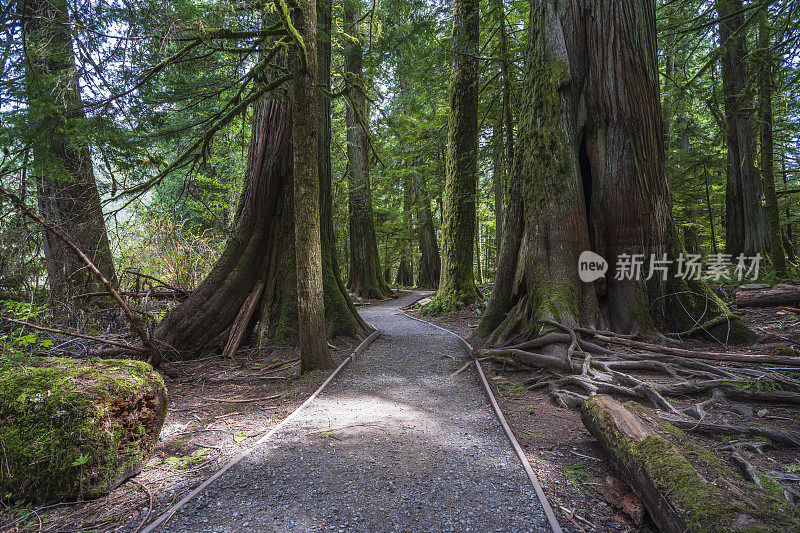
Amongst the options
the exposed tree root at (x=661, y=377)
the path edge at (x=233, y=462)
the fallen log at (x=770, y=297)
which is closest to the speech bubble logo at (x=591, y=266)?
the exposed tree root at (x=661, y=377)

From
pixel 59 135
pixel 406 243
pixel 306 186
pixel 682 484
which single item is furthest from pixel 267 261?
pixel 406 243

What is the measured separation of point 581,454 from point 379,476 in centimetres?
143

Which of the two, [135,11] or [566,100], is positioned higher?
[135,11]

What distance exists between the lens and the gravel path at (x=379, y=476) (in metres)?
1.92

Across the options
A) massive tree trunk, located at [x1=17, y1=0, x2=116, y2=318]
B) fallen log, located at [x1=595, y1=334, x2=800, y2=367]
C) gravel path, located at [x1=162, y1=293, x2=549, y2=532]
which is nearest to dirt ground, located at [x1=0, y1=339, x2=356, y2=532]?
gravel path, located at [x1=162, y1=293, x2=549, y2=532]

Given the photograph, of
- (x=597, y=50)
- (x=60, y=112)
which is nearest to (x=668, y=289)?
(x=597, y=50)

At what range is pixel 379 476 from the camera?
7.70ft

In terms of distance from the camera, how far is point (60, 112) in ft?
13.2

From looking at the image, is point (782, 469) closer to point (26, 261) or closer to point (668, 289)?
point (668, 289)

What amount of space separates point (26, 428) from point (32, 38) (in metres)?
4.67

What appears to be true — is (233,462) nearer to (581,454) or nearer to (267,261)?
(581,454)

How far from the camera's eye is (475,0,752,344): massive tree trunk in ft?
16.7

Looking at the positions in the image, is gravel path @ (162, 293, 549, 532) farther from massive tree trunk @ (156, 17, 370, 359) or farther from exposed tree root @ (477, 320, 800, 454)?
massive tree trunk @ (156, 17, 370, 359)

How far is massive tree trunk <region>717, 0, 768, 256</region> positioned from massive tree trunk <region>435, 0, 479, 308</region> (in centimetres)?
683
